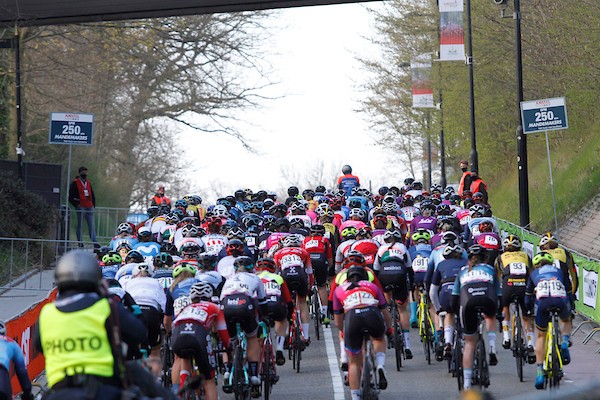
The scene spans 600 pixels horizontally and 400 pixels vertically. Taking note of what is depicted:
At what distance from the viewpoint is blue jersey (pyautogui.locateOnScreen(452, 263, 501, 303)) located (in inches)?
596

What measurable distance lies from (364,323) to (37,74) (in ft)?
89.4

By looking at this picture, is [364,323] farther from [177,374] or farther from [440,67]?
[440,67]

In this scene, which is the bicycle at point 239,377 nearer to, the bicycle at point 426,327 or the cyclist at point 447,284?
the cyclist at point 447,284

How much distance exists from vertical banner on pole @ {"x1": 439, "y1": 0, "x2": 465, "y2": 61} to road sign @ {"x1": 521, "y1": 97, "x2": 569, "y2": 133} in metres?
10.8

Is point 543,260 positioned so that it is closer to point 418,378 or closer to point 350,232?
point 418,378

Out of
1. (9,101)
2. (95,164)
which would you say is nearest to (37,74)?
(9,101)

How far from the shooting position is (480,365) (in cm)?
1512

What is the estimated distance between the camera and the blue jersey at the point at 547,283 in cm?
1542

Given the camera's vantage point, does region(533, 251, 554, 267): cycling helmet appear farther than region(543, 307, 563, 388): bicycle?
Yes

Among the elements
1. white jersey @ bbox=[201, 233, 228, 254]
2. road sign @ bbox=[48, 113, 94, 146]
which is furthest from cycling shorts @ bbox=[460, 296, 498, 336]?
road sign @ bbox=[48, 113, 94, 146]

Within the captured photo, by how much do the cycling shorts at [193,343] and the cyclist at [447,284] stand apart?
13.2 feet


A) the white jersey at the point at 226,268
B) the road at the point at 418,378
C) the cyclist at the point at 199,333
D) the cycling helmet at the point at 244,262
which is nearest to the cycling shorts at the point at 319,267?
the road at the point at 418,378

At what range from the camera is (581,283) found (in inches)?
890

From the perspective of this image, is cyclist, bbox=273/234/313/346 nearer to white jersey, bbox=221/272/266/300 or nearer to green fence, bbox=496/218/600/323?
white jersey, bbox=221/272/266/300
